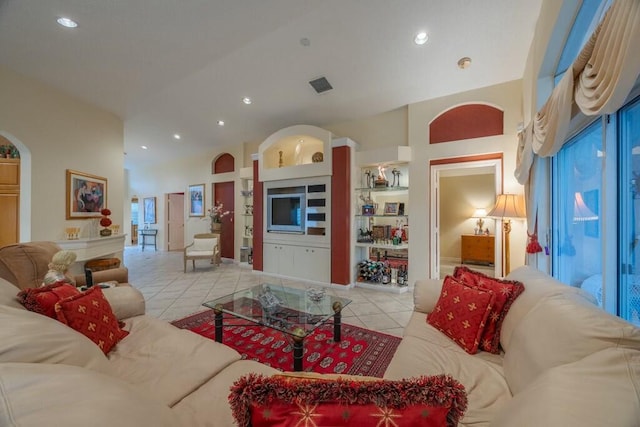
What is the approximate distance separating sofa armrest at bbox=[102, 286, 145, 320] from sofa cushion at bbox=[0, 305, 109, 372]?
80 centimetres

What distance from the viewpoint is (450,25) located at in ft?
9.05

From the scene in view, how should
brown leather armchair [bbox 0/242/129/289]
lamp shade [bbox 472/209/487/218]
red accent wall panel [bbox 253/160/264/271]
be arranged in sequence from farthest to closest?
lamp shade [bbox 472/209/487/218] → red accent wall panel [bbox 253/160/264/271] → brown leather armchair [bbox 0/242/129/289]

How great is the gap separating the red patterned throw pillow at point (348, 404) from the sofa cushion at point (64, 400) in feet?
1.01

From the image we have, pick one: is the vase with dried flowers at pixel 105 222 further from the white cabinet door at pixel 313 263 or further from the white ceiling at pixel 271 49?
the white cabinet door at pixel 313 263

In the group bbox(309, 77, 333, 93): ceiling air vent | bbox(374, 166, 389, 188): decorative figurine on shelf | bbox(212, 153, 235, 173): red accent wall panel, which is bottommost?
bbox(374, 166, 389, 188): decorative figurine on shelf

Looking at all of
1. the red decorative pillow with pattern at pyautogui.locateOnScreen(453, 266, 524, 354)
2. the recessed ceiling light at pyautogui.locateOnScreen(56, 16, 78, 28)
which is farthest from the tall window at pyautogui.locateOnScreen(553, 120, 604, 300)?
the recessed ceiling light at pyautogui.locateOnScreen(56, 16, 78, 28)

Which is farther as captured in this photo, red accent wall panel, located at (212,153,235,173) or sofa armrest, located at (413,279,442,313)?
red accent wall panel, located at (212,153,235,173)

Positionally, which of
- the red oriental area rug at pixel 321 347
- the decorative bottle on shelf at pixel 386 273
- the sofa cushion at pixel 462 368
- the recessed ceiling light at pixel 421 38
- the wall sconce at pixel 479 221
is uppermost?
the recessed ceiling light at pixel 421 38

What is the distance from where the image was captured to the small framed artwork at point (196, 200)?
280 inches

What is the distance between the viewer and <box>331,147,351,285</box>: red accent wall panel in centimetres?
414

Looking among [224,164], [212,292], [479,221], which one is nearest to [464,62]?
[479,221]

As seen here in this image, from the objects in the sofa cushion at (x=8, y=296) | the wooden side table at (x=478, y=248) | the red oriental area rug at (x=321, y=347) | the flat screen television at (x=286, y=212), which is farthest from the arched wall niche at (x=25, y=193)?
the wooden side table at (x=478, y=248)

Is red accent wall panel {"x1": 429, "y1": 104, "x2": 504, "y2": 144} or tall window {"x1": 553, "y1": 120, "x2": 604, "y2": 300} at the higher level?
red accent wall panel {"x1": 429, "y1": 104, "x2": 504, "y2": 144}

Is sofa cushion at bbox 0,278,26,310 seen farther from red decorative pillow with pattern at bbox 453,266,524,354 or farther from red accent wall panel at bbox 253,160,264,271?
red accent wall panel at bbox 253,160,264,271
